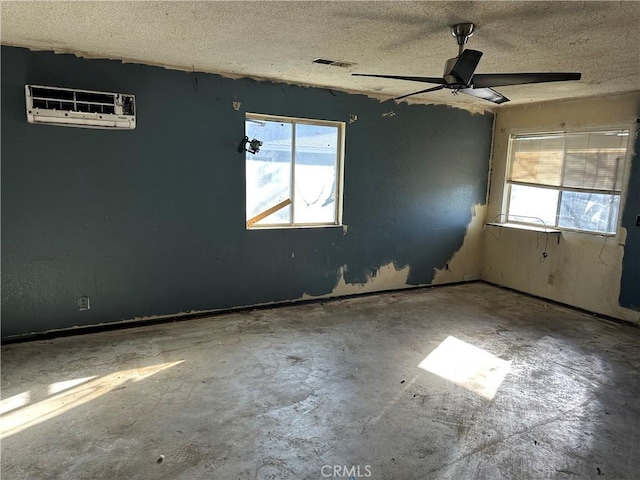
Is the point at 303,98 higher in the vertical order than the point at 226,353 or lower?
higher

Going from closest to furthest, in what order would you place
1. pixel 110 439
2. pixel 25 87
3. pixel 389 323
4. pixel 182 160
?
pixel 110 439 < pixel 25 87 < pixel 182 160 < pixel 389 323

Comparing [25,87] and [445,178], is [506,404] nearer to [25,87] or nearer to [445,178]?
[445,178]

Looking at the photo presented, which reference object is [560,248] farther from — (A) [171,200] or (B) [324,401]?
(A) [171,200]

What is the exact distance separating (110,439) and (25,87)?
2.76m

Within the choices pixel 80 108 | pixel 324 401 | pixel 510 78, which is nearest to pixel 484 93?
pixel 510 78

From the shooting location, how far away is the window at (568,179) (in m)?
4.66

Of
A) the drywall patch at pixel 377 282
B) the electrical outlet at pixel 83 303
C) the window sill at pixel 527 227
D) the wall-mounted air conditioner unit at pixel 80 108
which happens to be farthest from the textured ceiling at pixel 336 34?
the drywall patch at pixel 377 282

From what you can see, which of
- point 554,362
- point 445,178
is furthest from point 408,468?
point 445,178

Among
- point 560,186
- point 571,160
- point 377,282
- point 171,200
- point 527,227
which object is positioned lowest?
point 377,282

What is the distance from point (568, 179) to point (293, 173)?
10.9 feet

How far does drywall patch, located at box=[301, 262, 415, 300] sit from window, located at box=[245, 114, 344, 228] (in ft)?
2.59

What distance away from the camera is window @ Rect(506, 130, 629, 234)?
466 cm

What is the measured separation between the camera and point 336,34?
277 centimetres

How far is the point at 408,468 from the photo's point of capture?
2205mm
